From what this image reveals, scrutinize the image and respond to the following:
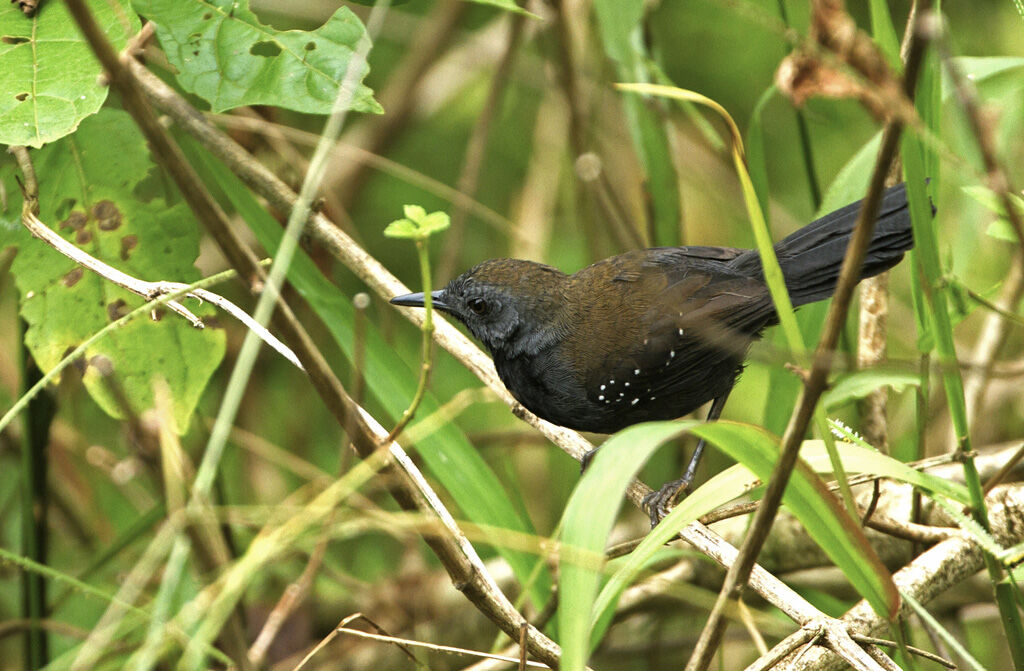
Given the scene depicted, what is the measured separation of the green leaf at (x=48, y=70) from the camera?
1.90m

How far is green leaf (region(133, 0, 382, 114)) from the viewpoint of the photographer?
6.63 feet

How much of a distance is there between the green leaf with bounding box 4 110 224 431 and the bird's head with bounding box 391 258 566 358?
102 centimetres

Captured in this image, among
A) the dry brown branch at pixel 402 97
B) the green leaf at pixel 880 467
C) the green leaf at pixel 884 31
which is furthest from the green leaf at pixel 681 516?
the dry brown branch at pixel 402 97

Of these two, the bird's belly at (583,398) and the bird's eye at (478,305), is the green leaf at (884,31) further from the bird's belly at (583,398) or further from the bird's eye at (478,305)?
the bird's eye at (478,305)

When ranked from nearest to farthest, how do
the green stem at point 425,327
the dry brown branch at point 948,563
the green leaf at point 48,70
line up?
the green stem at point 425,327 → the green leaf at point 48,70 → the dry brown branch at point 948,563

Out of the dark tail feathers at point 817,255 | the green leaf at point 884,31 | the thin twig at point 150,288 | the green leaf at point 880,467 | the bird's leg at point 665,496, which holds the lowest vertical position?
the bird's leg at point 665,496

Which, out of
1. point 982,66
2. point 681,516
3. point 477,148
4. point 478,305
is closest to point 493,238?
point 477,148

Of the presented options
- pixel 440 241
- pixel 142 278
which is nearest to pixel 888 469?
pixel 142 278

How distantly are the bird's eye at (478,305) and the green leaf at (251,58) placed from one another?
1.24 meters

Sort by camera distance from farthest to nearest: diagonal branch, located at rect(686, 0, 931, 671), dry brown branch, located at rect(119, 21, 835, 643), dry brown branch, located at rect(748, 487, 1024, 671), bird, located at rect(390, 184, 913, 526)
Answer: bird, located at rect(390, 184, 913, 526)
dry brown branch, located at rect(119, 21, 835, 643)
dry brown branch, located at rect(748, 487, 1024, 671)
diagonal branch, located at rect(686, 0, 931, 671)

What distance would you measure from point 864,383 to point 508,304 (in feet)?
4.48

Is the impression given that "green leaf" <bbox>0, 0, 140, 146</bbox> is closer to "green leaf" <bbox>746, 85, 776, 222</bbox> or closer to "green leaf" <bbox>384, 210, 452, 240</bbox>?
"green leaf" <bbox>384, 210, 452, 240</bbox>

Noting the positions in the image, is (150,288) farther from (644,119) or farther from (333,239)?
(644,119)

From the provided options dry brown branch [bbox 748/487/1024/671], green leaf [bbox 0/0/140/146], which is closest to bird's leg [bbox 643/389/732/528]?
dry brown branch [bbox 748/487/1024/671]
